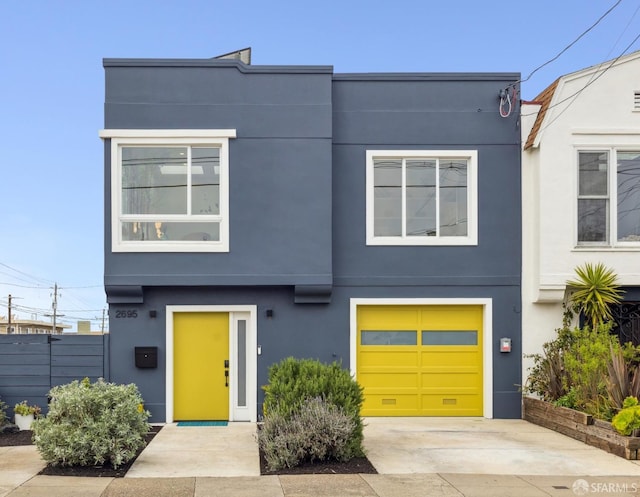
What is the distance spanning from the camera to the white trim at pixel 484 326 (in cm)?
1252

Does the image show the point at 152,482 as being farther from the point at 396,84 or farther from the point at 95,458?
the point at 396,84

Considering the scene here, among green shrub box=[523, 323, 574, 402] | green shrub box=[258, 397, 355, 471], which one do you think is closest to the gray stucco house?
green shrub box=[523, 323, 574, 402]

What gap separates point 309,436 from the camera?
28.3ft

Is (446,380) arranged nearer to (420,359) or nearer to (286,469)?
(420,359)

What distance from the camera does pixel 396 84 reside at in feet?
42.1

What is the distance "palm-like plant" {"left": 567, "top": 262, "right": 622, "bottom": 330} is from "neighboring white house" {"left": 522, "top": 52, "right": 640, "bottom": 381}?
0.18 metres

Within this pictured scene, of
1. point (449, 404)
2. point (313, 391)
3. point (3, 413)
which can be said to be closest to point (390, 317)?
point (449, 404)

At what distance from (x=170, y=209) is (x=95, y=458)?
5.05 m

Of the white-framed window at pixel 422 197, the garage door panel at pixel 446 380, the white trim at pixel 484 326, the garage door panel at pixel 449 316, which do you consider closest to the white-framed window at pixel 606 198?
the white-framed window at pixel 422 197

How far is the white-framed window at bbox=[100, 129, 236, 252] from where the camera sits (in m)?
12.1

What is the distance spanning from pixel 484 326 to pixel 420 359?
1379 mm

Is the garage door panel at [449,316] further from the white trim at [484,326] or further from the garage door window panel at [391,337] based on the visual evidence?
the garage door window panel at [391,337]

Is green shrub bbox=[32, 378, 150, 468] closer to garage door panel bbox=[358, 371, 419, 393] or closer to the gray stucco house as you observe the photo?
the gray stucco house

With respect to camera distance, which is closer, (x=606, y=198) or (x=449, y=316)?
(x=606, y=198)
